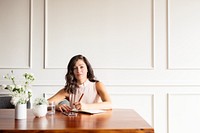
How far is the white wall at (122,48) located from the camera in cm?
349

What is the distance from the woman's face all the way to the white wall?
0.94 meters

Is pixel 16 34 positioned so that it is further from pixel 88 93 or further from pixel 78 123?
pixel 78 123

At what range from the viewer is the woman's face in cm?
253

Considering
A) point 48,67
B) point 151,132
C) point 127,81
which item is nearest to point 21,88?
point 151,132

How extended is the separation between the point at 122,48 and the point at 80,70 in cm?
114

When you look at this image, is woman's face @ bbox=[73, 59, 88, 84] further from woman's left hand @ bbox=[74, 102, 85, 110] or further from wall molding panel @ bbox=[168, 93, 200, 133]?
wall molding panel @ bbox=[168, 93, 200, 133]

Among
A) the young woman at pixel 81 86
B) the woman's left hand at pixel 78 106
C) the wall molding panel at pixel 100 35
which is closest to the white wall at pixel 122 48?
the wall molding panel at pixel 100 35

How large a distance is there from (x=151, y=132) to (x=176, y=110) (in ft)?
6.82

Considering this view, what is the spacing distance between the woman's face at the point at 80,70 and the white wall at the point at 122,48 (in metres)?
0.94

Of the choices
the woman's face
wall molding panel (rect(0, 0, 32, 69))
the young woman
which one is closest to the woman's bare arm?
the young woman

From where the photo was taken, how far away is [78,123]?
68.2 inches

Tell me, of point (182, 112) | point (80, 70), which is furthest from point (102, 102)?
point (182, 112)

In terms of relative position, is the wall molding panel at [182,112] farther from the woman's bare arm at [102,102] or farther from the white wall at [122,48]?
the woman's bare arm at [102,102]

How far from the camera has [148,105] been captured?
3535 millimetres
